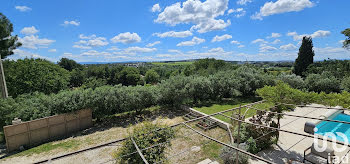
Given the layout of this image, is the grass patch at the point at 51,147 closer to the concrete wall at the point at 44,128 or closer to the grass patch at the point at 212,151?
the concrete wall at the point at 44,128

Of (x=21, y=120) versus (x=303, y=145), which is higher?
(x=21, y=120)

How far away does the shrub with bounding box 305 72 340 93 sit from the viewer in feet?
54.0

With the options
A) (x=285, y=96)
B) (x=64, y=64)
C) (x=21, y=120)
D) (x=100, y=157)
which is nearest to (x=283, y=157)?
(x=285, y=96)

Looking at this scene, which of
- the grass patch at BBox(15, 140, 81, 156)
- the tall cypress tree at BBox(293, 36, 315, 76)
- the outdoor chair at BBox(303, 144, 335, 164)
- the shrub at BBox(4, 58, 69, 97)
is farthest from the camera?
the tall cypress tree at BBox(293, 36, 315, 76)

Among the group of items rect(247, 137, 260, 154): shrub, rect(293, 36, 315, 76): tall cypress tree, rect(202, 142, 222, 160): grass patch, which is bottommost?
rect(202, 142, 222, 160): grass patch

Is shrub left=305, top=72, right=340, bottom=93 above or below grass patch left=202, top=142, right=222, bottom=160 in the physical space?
above

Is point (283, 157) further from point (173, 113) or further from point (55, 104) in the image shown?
point (55, 104)

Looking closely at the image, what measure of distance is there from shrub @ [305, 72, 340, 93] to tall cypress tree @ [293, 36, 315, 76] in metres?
8.87

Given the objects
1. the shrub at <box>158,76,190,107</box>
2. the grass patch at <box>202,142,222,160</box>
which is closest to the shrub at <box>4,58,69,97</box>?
the shrub at <box>158,76,190,107</box>

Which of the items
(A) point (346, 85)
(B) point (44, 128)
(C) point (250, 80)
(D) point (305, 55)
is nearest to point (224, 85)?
(C) point (250, 80)

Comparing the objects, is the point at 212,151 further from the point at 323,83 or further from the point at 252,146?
the point at 323,83

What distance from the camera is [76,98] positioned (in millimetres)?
10695

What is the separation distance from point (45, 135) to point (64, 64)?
5925cm

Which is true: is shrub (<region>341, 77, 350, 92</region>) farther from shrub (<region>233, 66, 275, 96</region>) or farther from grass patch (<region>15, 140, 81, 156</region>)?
grass patch (<region>15, 140, 81, 156</region>)
